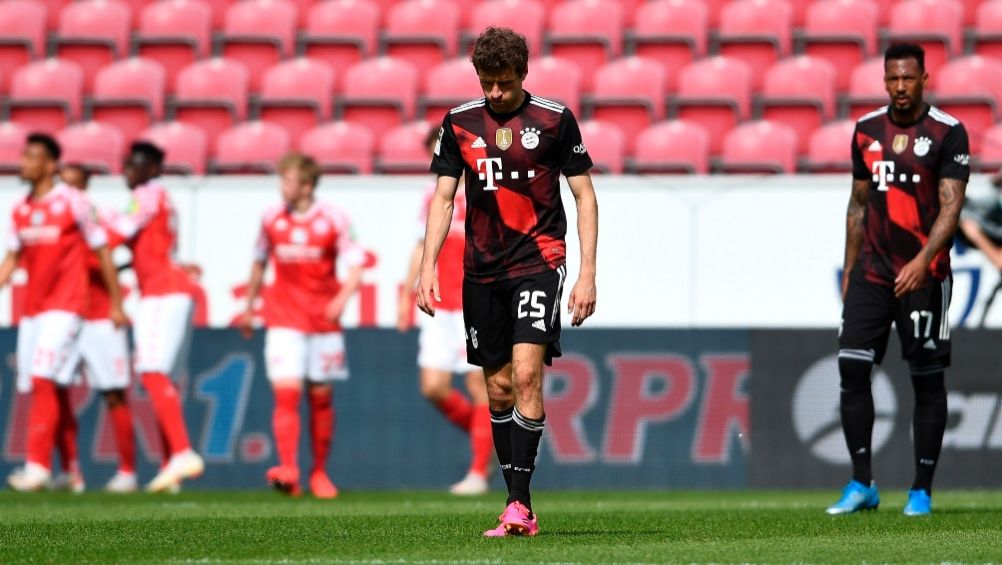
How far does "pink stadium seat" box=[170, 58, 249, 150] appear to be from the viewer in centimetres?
1526

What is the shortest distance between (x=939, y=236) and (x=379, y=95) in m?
8.24

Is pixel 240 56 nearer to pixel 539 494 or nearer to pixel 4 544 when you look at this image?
pixel 539 494

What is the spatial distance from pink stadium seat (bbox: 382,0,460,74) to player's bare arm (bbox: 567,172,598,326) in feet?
31.4

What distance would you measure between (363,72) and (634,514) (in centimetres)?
797

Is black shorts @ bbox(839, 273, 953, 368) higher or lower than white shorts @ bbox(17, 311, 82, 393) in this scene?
higher

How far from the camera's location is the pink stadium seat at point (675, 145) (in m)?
13.9

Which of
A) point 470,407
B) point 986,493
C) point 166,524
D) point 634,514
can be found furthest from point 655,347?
point 166,524

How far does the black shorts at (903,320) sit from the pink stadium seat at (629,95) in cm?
667

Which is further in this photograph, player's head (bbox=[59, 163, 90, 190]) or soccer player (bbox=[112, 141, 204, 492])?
player's head (bbox=[59, 163, 90, 190])

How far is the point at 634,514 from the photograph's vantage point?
833cm

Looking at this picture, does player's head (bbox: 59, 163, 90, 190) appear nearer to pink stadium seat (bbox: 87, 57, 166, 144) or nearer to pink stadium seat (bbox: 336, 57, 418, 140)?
pink stadium seat (bbox: 87, 57, 166, 144)

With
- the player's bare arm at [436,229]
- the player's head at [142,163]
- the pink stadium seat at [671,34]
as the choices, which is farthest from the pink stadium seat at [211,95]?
the player's bare arm at [436,229]

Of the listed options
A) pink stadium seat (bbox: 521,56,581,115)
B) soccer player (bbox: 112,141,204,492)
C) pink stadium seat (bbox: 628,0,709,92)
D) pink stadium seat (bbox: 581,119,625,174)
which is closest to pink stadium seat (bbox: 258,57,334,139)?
pink stadium seat (bbox: 521,56,581,115)

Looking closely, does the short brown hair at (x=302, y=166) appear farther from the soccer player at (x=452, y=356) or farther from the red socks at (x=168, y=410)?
the red socks at (x=168, y=410)
